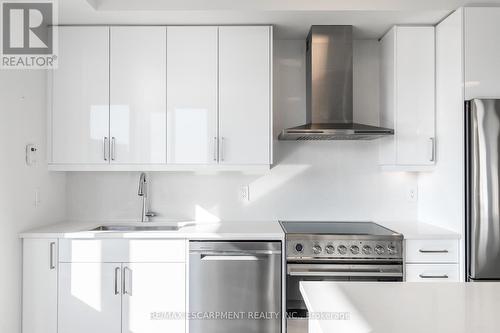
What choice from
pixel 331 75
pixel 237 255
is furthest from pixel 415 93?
pixel 237 255

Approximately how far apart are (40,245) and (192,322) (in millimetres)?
1103

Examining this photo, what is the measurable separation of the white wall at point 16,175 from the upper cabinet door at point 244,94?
50.4 inches

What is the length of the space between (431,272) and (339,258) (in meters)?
0.59

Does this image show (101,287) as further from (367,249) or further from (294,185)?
(367,249)

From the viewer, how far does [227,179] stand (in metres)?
3.10

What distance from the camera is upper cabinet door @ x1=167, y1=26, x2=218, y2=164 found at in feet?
8.96

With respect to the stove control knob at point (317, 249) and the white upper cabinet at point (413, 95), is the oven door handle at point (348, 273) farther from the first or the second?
the white upper cabinet at point (413, 95)

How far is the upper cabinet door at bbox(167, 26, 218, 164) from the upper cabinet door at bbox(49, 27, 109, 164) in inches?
18.8

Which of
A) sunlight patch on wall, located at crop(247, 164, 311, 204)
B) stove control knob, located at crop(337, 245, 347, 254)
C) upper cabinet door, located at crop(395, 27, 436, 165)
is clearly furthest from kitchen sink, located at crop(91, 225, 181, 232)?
upper cabinet door, located at crop(395, 27, 436, 165)

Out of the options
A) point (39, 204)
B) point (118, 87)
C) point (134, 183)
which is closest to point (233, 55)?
point (118, 87)

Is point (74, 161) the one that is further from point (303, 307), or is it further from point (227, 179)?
point (303, 307)

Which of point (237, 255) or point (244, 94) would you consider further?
point (244, 94)

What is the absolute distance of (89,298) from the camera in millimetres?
2463

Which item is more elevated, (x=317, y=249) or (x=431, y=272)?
(x=317, y=249)
